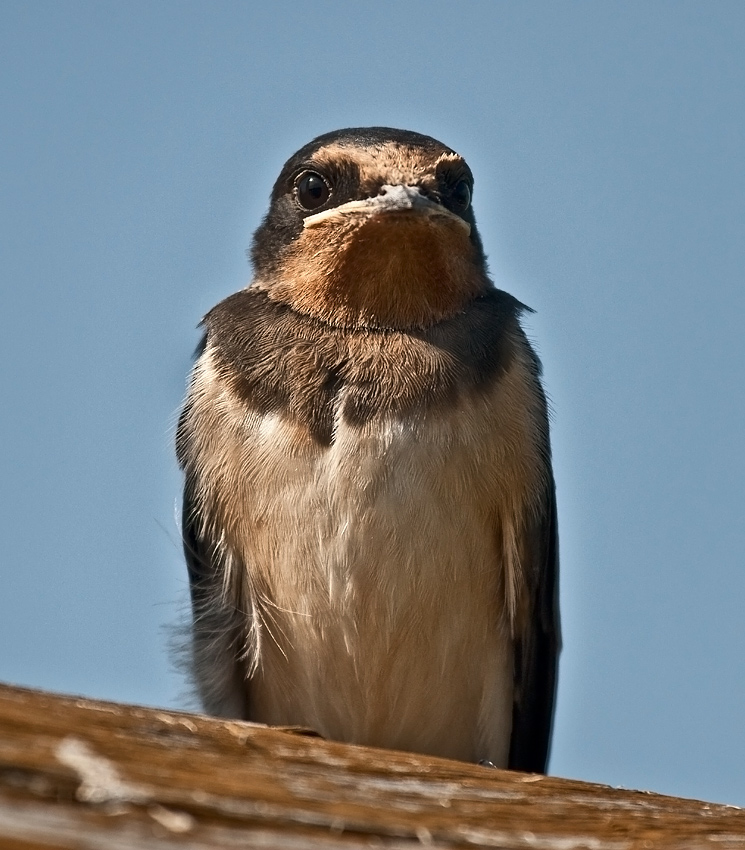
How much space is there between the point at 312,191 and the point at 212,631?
6.99 feet

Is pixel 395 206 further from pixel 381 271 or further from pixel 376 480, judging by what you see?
pixel 376 480

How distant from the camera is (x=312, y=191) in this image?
21.2ft

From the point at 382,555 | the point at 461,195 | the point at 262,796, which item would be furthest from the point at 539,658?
the point at 262,796

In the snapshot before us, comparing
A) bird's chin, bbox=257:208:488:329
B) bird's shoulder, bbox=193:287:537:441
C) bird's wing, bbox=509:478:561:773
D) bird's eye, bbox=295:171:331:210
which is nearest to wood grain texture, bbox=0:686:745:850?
bird's shoulder, bbox=193:287:537:441

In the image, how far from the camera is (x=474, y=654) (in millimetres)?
6039

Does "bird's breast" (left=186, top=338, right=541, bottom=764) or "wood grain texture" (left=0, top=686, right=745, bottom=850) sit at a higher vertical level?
"bird's breast" (left=186, top=338, right=541, bottom=764)

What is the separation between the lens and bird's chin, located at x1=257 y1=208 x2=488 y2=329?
237 inches

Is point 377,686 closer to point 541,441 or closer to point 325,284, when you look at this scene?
point 541,441

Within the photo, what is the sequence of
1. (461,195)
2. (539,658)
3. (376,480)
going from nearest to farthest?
(376,480) < (539,658) < (461,195)

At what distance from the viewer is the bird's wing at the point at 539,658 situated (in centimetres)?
628

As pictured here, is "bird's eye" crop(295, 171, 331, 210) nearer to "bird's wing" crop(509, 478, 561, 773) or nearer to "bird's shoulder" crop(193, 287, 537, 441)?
"bird's shoulder" crop(193, 287, 537, 441)

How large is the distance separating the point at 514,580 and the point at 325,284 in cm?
157

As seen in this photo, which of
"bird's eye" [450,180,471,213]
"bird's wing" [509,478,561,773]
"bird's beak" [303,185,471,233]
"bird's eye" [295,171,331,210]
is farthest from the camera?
"bird's eye" [450,180,471,213]

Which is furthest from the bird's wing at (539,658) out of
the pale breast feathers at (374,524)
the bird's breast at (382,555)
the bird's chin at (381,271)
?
the bird's chin at (381,271)
